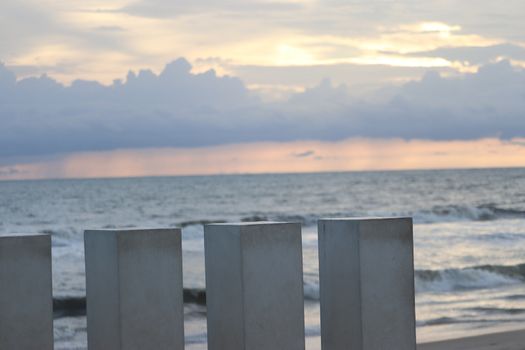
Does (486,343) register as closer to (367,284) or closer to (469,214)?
(367,284)

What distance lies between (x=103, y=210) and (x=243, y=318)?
46009 millimetres

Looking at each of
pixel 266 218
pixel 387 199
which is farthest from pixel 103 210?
pixel 387 199

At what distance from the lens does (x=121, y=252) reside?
4727 mm

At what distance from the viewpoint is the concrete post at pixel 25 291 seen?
4758 millimetres

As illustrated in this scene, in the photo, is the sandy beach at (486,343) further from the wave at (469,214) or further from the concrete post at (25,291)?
Answer: the wave at (469,214)

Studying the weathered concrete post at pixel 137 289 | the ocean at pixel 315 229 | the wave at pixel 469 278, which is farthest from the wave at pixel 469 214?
the weathered concrete post at pixel 137 289

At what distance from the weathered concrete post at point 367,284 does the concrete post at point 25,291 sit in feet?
5.06

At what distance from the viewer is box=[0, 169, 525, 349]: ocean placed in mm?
12000

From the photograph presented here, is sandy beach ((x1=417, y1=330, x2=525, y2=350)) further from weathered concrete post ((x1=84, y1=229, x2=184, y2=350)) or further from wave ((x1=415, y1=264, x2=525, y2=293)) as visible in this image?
wave ((x1=415, y1=264, x2=525, y2=293))

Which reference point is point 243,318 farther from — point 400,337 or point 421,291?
point 421,291

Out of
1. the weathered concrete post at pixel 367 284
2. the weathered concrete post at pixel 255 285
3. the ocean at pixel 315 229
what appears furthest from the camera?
the ocean at pixel 315 229

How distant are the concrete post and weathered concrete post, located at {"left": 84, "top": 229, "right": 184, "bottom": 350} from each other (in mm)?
272

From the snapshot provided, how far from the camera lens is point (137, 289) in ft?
15.7

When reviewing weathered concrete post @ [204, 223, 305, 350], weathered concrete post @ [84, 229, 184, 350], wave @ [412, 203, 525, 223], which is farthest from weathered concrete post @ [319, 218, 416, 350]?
wave @ [412, 203, 525, 223]
